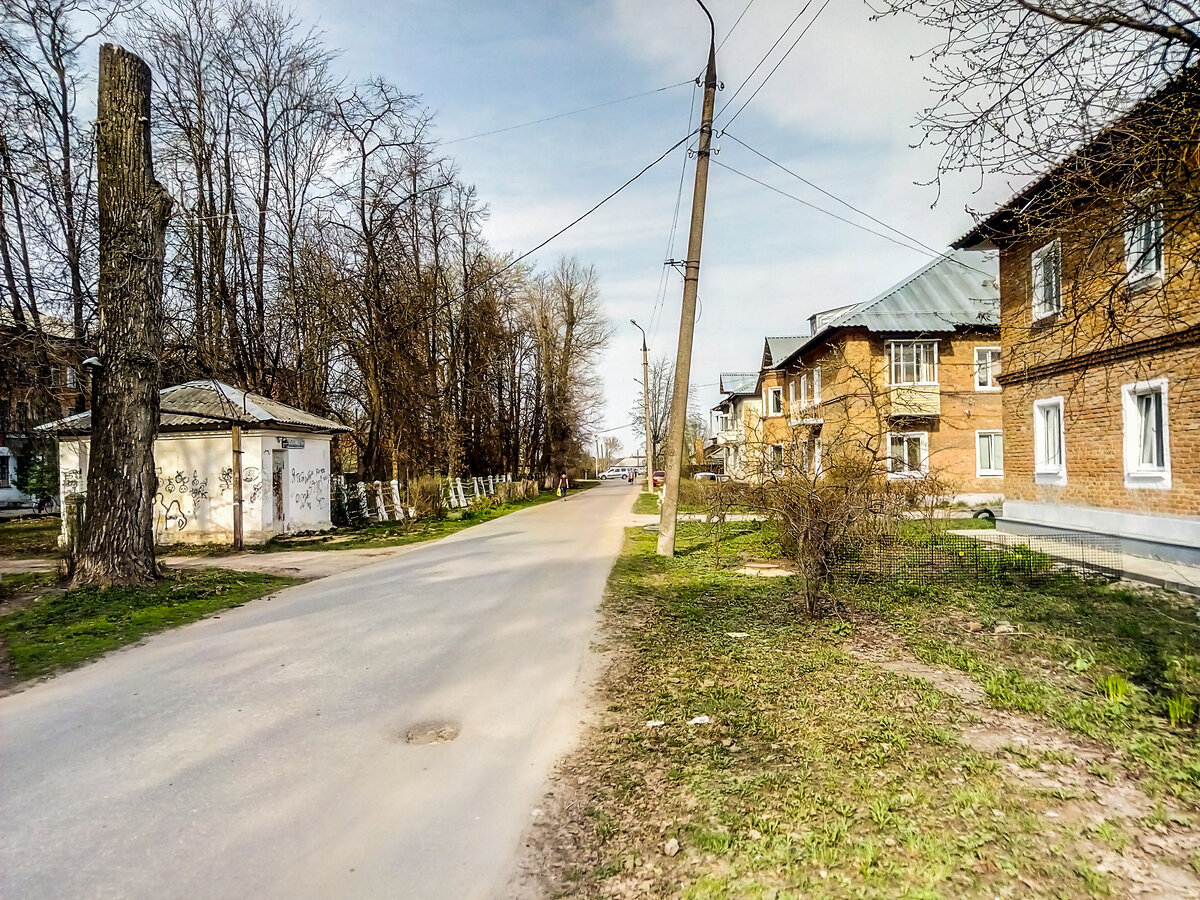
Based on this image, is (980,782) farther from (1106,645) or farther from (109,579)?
(109,579)

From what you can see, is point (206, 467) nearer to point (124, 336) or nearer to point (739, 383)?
point (124, 336)

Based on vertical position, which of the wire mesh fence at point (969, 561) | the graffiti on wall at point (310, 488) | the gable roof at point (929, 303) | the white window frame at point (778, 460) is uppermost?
the gable roof at point (929, 303)

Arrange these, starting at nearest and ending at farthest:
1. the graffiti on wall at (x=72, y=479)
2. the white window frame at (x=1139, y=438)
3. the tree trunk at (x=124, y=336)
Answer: the tree trunk at (x=124, y=336)
the white window frame at (x=1139, y=438)
the graffiti on wall at (x=72, y=479)

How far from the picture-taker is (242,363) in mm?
28062

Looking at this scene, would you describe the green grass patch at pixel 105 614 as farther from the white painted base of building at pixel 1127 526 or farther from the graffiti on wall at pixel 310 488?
the white painted base of building at pixel 1127 526

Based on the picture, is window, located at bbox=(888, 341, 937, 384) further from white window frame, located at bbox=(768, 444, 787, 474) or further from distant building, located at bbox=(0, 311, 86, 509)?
distant building, located at bbox=(0, 311, 86, 509)

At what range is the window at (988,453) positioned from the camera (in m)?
27.7

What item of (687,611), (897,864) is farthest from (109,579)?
(897,864)

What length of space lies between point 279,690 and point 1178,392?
12401 mm

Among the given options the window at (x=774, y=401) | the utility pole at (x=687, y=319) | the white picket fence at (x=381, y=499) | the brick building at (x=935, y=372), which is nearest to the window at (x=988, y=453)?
the brick building at (x=935, y=372)

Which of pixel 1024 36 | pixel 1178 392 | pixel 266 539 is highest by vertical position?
pixel 1024 36

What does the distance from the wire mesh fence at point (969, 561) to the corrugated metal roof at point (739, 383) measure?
4644 cm

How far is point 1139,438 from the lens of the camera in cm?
1224

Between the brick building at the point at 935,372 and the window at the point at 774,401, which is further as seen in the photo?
the window at the point at 774,401
